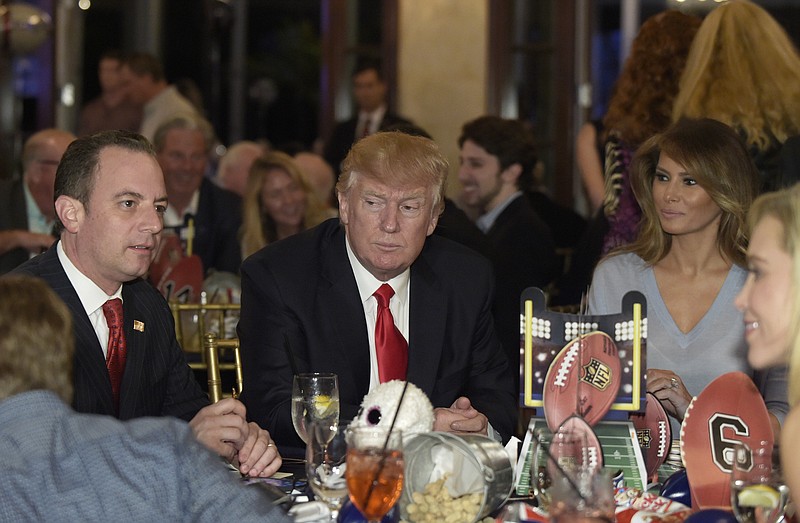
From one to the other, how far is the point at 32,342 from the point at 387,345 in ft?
4.43

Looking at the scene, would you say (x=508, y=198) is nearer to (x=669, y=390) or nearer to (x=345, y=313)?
(x=345, y=313)

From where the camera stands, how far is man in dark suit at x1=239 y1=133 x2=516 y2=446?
2787 mm

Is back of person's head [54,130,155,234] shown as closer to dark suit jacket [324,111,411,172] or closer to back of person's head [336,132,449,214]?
back of person's head [336,132,449,214]

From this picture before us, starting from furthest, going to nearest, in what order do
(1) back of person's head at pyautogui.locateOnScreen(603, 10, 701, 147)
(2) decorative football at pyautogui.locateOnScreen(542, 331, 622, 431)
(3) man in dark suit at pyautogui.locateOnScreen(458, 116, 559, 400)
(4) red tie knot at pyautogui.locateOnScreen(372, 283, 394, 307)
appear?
(3) man in dark suit at pyautogui.locateOnScreen(458, 116, 559, 400) < (1) back of person's head at pyautogui.locateOnScreen(603, 10, 701, 147) < (4) red tie knot at pyautogui.locateOnScreen(372, 283, 394, 307) < (2) decorative football at pyautogui.locateOnScreen(542, 331, 622, 431)

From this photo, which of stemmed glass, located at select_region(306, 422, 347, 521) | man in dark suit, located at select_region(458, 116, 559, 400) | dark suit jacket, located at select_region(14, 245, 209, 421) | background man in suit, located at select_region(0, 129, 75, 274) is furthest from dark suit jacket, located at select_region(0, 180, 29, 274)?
stemmed glass, located at select_region(306, 422, 347, 521)

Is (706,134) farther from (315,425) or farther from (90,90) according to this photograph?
(90,90)

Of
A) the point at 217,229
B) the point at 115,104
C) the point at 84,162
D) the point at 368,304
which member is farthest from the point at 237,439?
the point at 115,104

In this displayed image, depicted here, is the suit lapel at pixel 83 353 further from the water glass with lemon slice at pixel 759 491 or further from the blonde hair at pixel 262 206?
the blonde hair at pixel 262 206

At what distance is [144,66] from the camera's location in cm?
771

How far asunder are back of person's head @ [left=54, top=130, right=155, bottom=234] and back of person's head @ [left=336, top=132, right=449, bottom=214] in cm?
50

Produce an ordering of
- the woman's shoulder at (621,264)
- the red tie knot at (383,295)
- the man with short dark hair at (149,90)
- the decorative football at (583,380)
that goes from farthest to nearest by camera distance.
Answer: the man with short dark hair at (149,90)
the woman's shoulder at (621,264)
the red tie knot at (383,295)
the decorative football at (583,380)

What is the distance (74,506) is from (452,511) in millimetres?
599

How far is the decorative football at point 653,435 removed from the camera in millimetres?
2252

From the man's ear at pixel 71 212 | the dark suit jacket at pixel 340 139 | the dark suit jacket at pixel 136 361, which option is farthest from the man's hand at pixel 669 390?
the dark suit jacket at pixel 340 139
